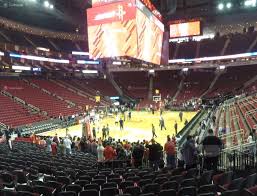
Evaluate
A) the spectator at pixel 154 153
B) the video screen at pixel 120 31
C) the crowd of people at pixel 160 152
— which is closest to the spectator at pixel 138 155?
the crowd of people at pixel 160 152

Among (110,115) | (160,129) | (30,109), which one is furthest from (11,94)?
(160,129)

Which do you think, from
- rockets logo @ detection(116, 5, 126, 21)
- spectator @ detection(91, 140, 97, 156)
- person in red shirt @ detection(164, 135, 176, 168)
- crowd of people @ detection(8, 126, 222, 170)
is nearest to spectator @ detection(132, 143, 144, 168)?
crowd of people @ detection(8, 126, 222, 170)

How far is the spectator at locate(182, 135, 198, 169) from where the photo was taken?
12297 mm

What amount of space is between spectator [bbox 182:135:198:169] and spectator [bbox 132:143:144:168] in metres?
2.83

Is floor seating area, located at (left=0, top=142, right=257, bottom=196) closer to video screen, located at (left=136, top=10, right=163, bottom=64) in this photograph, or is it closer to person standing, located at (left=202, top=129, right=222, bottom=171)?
person standing, located at (left=202, top=129, right=222, bottom=171)

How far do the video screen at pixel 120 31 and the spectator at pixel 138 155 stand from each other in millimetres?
12231

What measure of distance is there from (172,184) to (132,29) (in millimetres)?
18444

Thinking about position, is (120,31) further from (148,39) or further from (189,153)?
(189,153)

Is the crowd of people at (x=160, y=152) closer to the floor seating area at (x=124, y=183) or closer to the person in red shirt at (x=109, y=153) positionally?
the person in red shirt at (x=109, y=153)

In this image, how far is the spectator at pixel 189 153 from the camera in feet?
40.3

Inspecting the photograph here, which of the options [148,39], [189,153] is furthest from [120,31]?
[189,153]

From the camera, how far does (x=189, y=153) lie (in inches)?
486

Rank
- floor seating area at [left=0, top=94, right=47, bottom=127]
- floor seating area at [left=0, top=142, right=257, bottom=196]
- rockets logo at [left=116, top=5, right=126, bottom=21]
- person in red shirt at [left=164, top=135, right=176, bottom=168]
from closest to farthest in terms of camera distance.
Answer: floor seating area at [left=0, top=142, right=257, bottom=196], person in red shirt at [left=164, top=135, right=176, bottom=168], rockets logo at [left=116, top=5, right=126, bottom=21], floor seating area at [left=0, top=94, right=47, bottom=127]

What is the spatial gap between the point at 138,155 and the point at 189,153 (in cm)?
333
